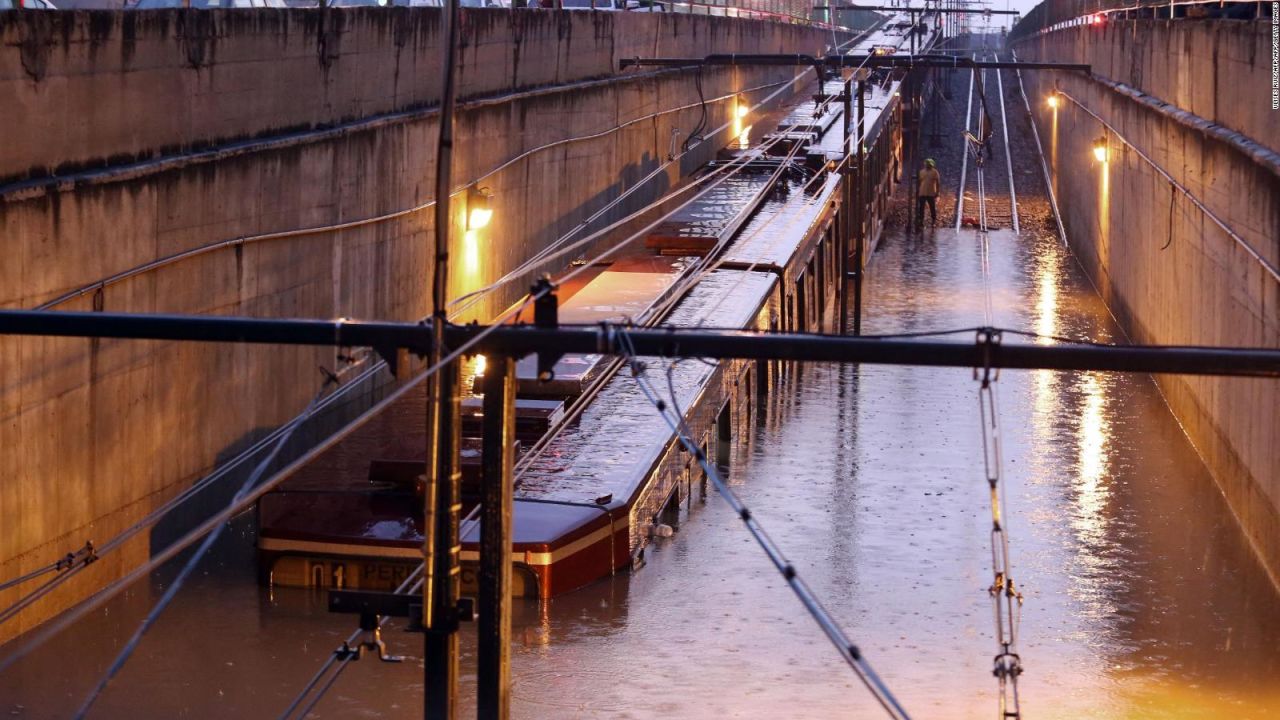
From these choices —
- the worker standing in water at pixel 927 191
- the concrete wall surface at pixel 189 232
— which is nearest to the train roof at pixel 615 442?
the concrete wall surface at pixel 189 232

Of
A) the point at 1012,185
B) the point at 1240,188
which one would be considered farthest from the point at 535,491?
the point at 1012,185

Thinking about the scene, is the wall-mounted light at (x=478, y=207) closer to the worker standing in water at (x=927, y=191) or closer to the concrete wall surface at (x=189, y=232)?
the concrete wall surface at (x=189, y=232)

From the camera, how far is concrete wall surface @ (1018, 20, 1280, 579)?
14820 millimetres

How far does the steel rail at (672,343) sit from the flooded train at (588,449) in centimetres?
130

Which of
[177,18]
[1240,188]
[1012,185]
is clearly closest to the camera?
[177,18]

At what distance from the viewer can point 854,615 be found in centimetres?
1299

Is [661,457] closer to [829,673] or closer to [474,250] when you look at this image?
[829,673]

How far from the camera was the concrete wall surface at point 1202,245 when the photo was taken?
1482 cm

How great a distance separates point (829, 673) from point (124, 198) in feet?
19.3

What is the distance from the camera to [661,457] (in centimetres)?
1446

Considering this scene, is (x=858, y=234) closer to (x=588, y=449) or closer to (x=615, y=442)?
(x=615, y=442)

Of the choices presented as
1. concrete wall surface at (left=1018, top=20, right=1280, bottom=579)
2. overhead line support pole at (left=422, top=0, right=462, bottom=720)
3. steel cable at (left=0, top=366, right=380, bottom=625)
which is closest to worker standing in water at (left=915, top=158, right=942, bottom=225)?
concrete wall surface at (left=1018, top=20, right=1280, bottom=579)

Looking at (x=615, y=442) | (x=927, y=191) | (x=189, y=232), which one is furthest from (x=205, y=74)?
(x=927, y=191)

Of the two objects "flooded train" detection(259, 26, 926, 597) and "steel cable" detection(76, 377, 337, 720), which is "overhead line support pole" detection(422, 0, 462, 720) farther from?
"flooded train" detection(259, 26, 926, 597)
